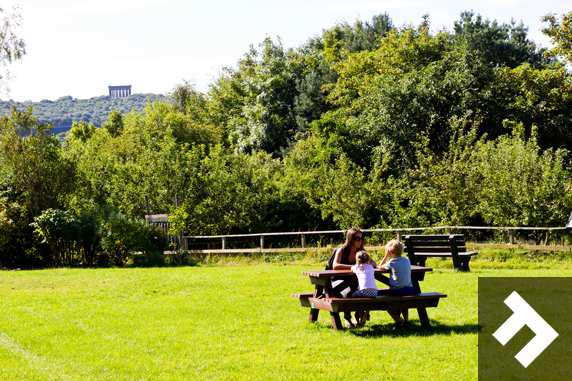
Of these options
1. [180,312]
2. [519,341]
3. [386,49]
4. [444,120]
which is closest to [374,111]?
[444,120]

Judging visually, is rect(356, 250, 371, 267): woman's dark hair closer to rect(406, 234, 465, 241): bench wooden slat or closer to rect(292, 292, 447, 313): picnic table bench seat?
rect(292, 292, 447, 313): picnic table bench seat

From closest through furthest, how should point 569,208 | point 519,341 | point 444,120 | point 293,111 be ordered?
point 519,341, point 569,208, point 444,120, point 293,111

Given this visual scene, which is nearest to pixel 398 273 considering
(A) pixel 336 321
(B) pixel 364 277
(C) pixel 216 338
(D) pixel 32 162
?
(B) pixel 364 277

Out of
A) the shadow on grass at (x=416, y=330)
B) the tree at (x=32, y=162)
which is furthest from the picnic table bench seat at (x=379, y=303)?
the tree at (x=32, y=162)

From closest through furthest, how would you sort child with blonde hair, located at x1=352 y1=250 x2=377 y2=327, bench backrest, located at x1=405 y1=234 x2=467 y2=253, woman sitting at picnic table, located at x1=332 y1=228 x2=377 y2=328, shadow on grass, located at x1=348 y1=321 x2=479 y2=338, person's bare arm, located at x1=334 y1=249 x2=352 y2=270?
shadow on grass, located at x1=348 y1=321 x2=479 y2=338 → child with blonde hair, located at x1=352 y1=250 x2=377 y2=327 → woman sitting at picnic table, located at x1=332 y1=228 x2=377 y2=328 → person's bare arm, located at x1=334 y1=249 x2=352 y2=270 → bench backrest, located at x1=405 y1=234 x2=467 y2=253

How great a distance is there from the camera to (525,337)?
6719 mm

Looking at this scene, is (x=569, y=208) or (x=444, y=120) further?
(x=444, y=120)

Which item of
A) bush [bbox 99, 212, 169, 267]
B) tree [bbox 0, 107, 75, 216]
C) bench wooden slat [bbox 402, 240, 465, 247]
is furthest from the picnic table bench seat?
tree [bbox 0, 107, 75, 216]

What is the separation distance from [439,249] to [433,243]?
219mm

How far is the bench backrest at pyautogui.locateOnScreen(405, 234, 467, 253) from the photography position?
14.3 metres

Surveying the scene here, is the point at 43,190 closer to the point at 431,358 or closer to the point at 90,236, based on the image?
the point at 90,236

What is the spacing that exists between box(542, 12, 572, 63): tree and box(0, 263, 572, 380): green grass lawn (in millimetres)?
19574

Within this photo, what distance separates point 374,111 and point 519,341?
999 inches

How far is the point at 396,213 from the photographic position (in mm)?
25062
